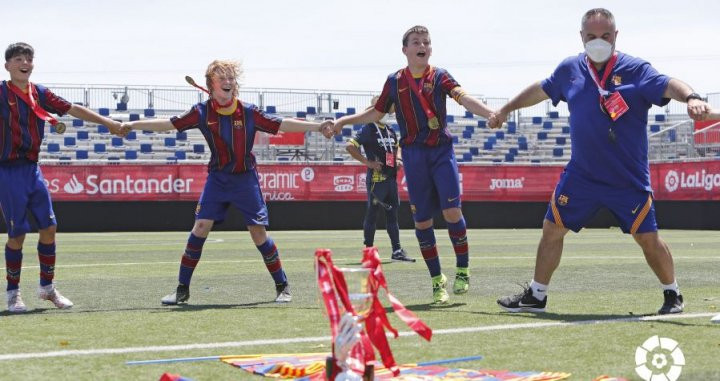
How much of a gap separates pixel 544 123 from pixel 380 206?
86.6 feet

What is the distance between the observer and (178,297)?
27.2 ft

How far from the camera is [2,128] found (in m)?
7.79

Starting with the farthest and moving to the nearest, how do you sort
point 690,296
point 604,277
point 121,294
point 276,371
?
point 604,277, point 121,294, point 690,296, point 276,371

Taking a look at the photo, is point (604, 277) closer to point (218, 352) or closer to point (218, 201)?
point (218, 201)

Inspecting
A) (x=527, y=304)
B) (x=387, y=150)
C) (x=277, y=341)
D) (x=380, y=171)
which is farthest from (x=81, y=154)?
(x=277, y=341)

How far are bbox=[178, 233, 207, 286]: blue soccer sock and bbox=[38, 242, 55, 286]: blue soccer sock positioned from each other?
0.96 meters

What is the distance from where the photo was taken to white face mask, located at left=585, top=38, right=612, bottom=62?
6.82 metres

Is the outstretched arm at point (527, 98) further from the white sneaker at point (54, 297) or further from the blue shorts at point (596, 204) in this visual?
the white sneaker at point (54, 297)

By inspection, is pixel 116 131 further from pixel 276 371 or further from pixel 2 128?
pixel 276 371

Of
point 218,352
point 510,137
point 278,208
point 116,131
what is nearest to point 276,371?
point 218,352

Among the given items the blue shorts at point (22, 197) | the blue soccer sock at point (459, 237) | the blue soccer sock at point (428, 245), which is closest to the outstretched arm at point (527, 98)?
the blue soccer sock at point (459, 237)

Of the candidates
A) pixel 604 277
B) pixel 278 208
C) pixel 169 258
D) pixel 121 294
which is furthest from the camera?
pixel 278 208

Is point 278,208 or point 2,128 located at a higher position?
point 2,128

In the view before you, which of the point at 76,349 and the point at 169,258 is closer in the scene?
the point at 76,349
